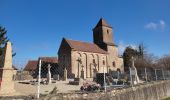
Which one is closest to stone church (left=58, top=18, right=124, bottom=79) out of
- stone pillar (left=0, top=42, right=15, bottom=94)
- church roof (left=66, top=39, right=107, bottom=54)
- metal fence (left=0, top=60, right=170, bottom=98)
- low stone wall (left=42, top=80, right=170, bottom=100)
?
church roof (left=66, top=39, right=107, bottom=54)

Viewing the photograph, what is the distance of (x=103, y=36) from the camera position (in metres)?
80.1

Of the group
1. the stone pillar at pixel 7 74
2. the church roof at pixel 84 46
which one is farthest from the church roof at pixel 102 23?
the stone pillar at pixel 7 74

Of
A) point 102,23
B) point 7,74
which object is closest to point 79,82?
point 7,74

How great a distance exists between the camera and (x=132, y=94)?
42.5 feet

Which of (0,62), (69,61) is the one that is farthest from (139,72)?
(69,61)

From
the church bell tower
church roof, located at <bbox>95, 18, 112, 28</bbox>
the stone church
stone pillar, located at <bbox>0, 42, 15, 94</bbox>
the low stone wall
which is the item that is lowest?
the low stone wall

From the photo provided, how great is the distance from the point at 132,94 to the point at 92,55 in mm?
59413

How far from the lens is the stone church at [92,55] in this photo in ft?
212

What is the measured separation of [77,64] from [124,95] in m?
53.9

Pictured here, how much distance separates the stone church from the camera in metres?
64.6

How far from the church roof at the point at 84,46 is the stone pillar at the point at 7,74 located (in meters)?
53.0

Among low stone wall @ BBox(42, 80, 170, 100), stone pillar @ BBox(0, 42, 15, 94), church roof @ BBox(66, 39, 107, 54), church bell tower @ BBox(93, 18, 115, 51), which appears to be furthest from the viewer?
church bell tower @ BBox(93, 18, 115, 51)

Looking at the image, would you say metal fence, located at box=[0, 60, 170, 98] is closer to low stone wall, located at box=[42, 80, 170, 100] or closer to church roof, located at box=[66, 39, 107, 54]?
low stone wall, located at box=[42, 80, 170, 100]

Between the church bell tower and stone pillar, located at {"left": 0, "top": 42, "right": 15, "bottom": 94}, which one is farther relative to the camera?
the church bell tower
